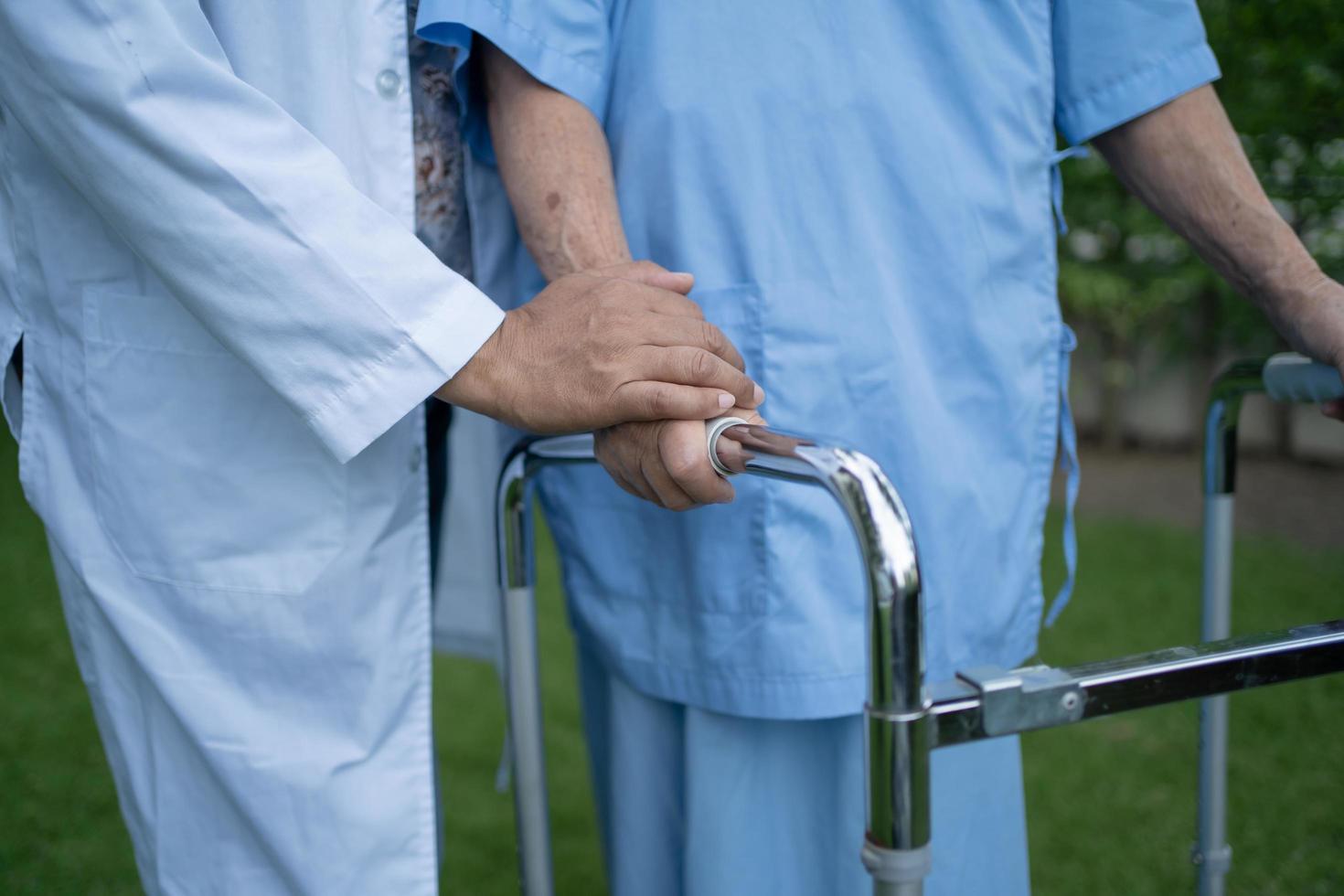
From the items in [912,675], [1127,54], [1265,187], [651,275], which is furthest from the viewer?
[1265,187]

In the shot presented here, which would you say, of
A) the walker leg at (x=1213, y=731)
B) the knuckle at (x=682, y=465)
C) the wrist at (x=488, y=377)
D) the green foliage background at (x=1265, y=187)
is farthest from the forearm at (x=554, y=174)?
the green foliage background at (x=1265, y=187)

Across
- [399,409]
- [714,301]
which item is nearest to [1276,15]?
[714,301]

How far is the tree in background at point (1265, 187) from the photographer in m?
3.96

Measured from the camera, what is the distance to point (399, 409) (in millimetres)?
900

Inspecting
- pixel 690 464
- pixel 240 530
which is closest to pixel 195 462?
pixel 240 530

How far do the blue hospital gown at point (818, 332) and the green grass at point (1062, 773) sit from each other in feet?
4.53

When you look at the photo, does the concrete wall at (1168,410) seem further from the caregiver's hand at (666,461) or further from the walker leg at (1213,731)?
the caregiver's hand at (666,461)

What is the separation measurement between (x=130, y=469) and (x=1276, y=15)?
416 cm

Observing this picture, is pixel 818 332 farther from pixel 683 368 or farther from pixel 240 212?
pixel 240 212

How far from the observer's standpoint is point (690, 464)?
835mm

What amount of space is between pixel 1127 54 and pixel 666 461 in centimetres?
75

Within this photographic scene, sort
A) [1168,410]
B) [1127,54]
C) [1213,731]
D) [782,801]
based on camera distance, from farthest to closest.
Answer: [1168,410] → [1213,731] → [1127,54] → [782,801]

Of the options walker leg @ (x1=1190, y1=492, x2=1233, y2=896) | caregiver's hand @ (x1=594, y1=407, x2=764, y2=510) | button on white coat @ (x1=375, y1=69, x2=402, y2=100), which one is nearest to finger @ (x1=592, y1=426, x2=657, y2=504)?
caregiver's hand @ (x1=594, y1=407, x2=764, y2=510)

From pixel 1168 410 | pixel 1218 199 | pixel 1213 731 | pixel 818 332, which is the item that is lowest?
pixel 1213 731
